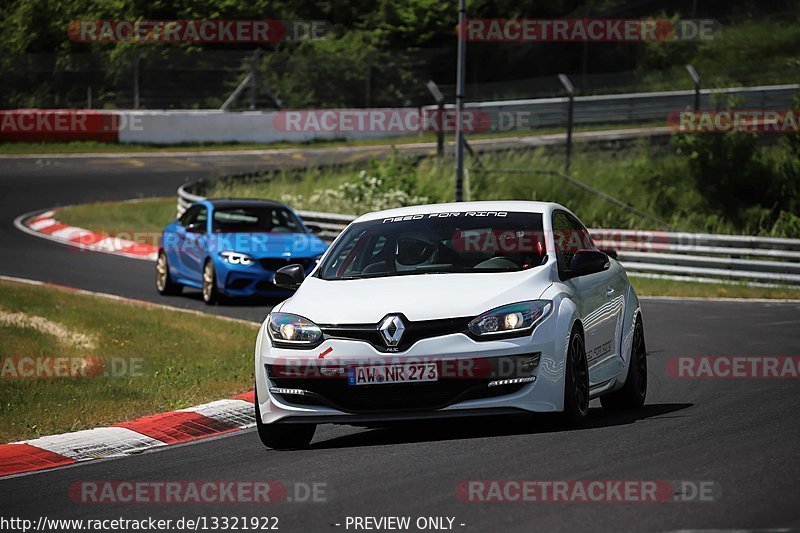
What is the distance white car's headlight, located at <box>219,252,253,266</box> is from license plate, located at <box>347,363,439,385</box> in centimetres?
1208

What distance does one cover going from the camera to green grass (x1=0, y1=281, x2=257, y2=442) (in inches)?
452

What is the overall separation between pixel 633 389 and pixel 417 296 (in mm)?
2539

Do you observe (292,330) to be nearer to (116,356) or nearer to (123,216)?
(116,356)

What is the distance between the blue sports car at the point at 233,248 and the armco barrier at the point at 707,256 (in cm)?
344

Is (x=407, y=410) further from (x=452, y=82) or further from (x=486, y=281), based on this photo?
(x=452, y=82)

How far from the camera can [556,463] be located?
8.15 m

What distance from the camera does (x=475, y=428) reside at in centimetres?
977

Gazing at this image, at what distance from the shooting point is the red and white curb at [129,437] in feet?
31.6

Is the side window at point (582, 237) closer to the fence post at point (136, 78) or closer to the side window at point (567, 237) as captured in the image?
the side window at point (567, 237)

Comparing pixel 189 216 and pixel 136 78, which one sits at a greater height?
pixel 189 216

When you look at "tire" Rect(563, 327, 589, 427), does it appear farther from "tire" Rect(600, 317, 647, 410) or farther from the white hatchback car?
"tire" Rect(600, 317, 647, 410)

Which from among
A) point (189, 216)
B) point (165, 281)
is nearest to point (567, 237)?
point (165, 281)

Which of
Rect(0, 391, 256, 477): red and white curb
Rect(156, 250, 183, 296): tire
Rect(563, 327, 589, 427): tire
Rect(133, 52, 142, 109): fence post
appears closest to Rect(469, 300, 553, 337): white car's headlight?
Rect(563, 327, 589, 427): tire

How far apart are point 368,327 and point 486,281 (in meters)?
0.89
